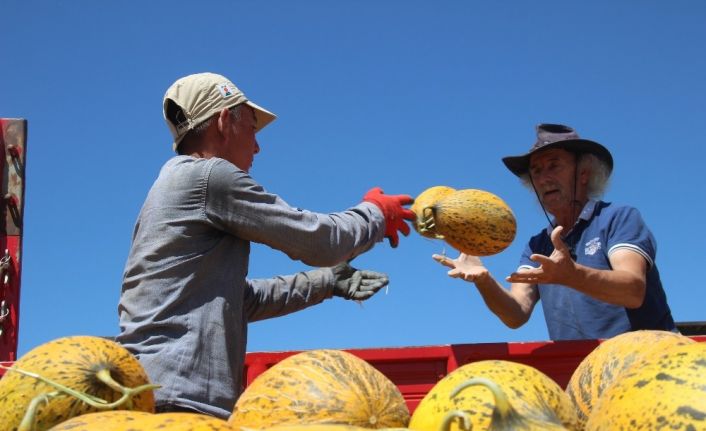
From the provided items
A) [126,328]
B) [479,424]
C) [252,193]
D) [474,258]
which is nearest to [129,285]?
[126,328]

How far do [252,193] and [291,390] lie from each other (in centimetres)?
150

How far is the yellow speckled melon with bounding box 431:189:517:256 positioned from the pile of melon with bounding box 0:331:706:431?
8.03 feet

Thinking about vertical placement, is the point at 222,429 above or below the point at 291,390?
above

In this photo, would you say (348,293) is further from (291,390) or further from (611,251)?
(291,390)

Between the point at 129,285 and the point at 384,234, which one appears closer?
the point at 129,285

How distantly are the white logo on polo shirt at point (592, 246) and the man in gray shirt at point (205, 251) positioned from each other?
1.84 metres

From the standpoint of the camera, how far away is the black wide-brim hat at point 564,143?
17.3ft

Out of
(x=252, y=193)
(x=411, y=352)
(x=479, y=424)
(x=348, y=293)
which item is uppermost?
(x=252, y=193)

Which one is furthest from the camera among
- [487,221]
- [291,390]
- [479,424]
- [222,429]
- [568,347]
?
[487,221]

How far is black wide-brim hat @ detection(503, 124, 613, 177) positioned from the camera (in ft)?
17.3

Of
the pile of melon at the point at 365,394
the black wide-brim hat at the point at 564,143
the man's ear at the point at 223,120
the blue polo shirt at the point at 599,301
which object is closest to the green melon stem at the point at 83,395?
the pile of melon at the point at 365,394

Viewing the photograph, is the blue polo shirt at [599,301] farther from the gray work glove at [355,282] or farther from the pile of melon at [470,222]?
the gray work glove at [355,282]

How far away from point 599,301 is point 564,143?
1.18 metres

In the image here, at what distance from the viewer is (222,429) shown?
3.78ft
